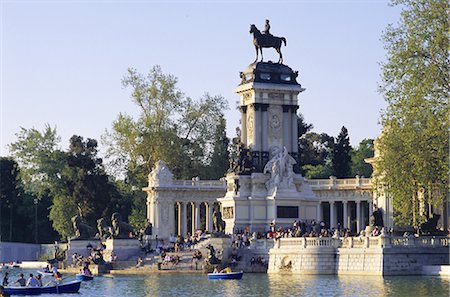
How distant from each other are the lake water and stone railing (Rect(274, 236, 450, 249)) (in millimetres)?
1989

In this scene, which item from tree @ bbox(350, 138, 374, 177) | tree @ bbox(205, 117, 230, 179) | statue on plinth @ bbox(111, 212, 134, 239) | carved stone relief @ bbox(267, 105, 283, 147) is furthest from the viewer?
tree @ bbox(350, 138, 374, 177)

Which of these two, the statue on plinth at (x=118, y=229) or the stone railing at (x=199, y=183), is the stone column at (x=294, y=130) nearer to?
the statue on plinth at (x=118, y=229)

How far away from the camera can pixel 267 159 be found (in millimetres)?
88500

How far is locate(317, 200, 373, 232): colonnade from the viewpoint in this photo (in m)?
104

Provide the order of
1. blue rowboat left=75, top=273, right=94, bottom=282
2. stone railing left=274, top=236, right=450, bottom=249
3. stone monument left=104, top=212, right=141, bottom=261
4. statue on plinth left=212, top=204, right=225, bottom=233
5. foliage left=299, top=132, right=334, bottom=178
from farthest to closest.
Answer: foliage left=299, top=132, right=334, bottom=178, statue on plinth left=212, top=204, right=225, bottom=233, stone monument left=104, top=212, right=141, bottom=261, blue rowboat left=75, top=273, right=94, bottom=282, stone railing left=274, top=236, right=450, bottom=249

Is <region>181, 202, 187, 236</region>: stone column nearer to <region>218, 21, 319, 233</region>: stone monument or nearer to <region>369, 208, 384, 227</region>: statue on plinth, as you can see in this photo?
<region>218, 21, 319, 233</region>: stone monument

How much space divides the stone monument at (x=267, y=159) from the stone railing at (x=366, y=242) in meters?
15.1

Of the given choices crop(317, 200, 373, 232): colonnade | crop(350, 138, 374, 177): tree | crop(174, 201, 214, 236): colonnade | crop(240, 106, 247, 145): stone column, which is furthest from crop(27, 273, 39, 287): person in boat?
crop(350, 138, 374, 177): tree

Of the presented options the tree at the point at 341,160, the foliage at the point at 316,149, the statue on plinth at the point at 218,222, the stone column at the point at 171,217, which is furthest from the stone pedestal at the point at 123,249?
the foliage at the point at 316,149

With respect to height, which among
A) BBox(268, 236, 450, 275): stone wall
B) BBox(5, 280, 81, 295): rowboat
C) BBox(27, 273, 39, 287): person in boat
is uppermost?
BBox(268, 236, 450, 275): stone wall

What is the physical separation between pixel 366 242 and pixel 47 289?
1744 centimetres

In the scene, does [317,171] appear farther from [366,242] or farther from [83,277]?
[366,242]

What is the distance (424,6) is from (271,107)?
24505mm

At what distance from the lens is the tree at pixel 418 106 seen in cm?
6450
